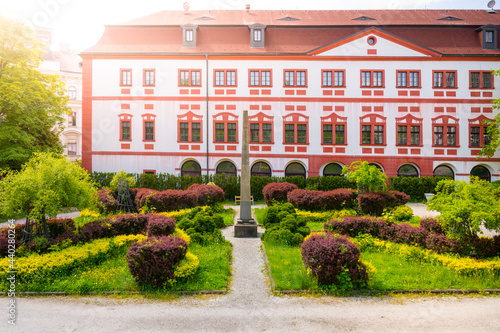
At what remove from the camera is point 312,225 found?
47.2 feet

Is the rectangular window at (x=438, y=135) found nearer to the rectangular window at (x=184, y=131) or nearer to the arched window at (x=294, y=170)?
the arched window at (x=294, y=170)

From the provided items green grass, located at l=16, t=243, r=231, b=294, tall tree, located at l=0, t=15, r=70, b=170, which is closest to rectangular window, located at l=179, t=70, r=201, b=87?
tall tree, located at l=0, t=15, r=70, b=170

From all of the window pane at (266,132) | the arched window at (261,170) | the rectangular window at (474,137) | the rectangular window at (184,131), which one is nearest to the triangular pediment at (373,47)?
the rectangular window at (474,137)

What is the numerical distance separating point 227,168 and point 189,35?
467 inches

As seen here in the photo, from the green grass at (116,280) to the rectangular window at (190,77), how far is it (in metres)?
19.2

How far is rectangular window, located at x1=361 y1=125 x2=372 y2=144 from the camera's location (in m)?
25.4

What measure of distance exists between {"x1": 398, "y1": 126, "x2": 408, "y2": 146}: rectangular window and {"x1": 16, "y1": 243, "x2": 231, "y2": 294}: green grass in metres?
21.3

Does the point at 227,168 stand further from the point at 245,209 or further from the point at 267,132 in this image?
the point at 245,209

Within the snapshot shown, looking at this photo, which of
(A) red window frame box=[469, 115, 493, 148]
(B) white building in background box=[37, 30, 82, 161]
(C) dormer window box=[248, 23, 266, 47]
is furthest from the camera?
(B) white building in background box=[37, 30, 82, 161]

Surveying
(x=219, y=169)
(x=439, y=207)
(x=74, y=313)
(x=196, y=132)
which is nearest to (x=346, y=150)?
(x=219, y=169)

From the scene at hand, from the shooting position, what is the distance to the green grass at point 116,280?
7.68 metres

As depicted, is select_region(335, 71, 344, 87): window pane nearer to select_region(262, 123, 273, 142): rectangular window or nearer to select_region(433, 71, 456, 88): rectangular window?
select_region(262, 123, 273, 142): rectangular window

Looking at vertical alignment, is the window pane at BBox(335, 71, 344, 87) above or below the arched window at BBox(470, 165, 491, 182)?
above

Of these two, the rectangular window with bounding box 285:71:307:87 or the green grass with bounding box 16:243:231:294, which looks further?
the rectangular window with bounding box 285:71:307:87
